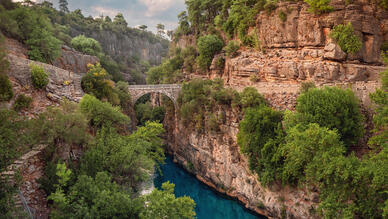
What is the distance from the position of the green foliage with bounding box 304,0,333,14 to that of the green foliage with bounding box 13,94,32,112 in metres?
21.7

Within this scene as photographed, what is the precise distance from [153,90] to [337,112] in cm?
2078

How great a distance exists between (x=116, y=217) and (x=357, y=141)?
14647mm

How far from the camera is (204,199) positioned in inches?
814

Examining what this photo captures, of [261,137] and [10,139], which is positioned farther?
[261,137]

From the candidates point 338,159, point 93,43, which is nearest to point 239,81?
point 338,159

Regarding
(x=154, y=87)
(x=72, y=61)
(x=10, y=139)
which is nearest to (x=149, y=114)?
(x=154, y=87)

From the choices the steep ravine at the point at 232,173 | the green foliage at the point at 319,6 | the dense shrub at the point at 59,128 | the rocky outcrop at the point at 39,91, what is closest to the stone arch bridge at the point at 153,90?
the steep ravine at the point at 232,173

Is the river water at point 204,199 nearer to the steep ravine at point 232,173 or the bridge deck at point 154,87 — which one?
the steep ravine at point 232,173

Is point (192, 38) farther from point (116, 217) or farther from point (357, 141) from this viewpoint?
point (116, 217)

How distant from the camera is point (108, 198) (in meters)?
8.98

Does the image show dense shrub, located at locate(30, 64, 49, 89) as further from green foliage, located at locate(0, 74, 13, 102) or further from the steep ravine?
the steep ravine

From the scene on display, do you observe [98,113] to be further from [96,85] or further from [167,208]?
[167,208]

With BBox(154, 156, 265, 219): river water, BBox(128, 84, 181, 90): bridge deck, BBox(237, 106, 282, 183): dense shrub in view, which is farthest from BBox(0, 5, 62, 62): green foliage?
BBox(237, 106, 282, 183): dense shrub

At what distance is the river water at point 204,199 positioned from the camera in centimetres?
1820
